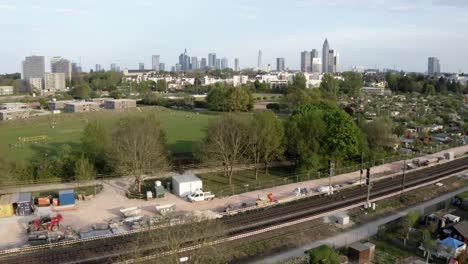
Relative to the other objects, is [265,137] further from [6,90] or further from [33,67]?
[33,67]

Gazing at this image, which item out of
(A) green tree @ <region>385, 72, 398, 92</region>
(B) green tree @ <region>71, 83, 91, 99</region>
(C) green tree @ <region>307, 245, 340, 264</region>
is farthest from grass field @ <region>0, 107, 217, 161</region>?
(A) green tree @ <region>385, 72, 398, 92</region>

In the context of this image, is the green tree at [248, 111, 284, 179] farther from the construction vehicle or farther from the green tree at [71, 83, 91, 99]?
the green tree at [71, 83, 91, 99]

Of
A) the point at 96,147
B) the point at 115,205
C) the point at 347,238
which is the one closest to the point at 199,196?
the point at 115,205

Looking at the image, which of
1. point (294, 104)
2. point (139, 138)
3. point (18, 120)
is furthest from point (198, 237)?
point (18, 120)

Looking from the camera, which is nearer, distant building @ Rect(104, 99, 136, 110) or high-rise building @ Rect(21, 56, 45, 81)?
distant building @ Rect(104, 99, 136, 110)

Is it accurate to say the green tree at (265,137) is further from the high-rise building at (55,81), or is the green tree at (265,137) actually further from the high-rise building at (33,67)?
the high-rise building at (33,67)

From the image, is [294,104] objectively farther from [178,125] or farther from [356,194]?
[356,194]

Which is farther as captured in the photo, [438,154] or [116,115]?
[116,115]
